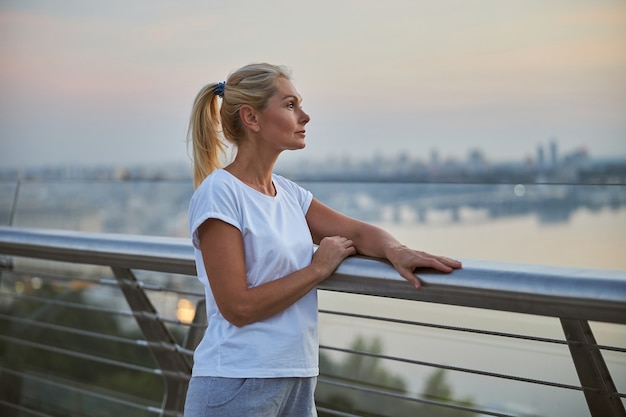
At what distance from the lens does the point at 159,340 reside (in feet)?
6.21

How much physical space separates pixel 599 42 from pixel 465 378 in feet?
47.4

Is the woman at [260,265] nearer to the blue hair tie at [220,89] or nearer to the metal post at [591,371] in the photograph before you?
the blue hair tie at [220,89]

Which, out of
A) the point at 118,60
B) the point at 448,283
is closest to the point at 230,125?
the point at 448,283

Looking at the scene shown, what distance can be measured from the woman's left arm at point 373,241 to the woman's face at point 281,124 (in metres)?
0.16

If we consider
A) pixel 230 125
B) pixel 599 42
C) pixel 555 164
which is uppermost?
pixel 599 42

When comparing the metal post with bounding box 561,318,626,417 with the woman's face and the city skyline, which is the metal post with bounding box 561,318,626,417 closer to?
the woman's face

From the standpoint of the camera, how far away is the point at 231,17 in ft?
47.1

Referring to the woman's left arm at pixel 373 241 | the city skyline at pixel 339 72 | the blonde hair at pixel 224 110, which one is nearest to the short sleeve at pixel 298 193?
the woman's left arm at pixel 373 241

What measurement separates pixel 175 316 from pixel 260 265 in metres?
0.61

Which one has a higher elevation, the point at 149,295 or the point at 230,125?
the point at 230,125

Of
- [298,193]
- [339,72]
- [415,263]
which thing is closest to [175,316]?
[298,193]

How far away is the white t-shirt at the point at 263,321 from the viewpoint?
1369 mm

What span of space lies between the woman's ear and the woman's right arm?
0.22 m

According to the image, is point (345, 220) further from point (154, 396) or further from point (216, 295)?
point (154, 396)
